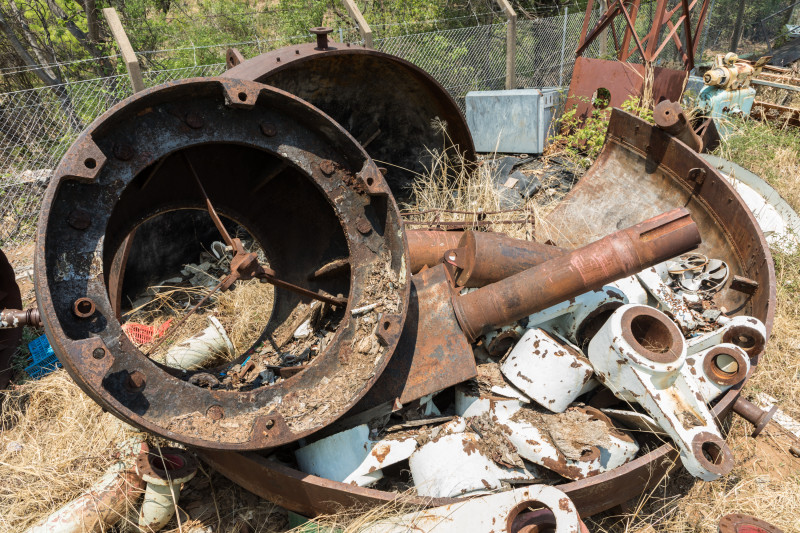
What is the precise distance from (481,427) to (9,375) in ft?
11.4

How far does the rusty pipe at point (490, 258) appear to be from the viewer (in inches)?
127

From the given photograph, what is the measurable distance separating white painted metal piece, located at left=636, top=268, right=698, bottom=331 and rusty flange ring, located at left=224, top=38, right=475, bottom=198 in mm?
2275

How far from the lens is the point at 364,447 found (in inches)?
107

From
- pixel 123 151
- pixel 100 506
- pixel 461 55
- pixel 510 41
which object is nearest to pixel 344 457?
pixel 100 506

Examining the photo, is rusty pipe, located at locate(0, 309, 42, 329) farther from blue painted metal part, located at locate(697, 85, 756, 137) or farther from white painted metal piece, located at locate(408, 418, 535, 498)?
blue painted metal part, located at locate(697, 85, 756, 137)

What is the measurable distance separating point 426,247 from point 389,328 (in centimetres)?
122

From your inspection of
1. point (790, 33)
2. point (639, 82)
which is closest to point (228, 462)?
point (639, 82)

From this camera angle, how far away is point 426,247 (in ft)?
12.2

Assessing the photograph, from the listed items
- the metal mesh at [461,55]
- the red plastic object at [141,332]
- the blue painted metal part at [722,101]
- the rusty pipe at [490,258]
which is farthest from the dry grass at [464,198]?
the metal mesh at [461,55]

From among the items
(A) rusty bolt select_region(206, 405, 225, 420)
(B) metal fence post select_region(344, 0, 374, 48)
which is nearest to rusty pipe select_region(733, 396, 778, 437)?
(A) rusty bolt select_region(206, 405, 225, 420)

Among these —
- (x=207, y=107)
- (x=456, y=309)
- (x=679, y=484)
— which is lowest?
(x=679, y=484)

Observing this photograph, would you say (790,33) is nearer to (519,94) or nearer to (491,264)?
(519,94)

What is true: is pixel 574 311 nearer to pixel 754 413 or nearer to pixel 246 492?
pixel 754 413

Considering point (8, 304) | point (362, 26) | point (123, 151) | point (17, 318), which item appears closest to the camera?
point (123, 151)
